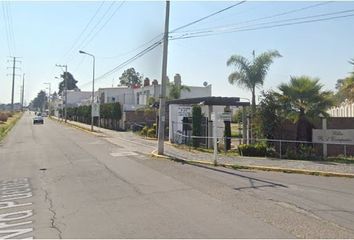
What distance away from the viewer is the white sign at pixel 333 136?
22359 millimetres

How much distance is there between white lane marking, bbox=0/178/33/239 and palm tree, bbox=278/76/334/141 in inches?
519

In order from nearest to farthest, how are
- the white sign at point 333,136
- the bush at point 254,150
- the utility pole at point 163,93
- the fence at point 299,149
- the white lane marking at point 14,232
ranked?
the white lane marking at point 14,232
the white sign at point 333,136
the fence at point 299,149
the bush at point 254,150
the utility pole at point 163,93

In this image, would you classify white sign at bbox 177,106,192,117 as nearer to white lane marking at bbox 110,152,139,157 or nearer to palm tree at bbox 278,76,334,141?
white lane marking at bbox 110,152,139,157

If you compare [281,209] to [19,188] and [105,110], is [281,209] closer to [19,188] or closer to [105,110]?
[19,188]

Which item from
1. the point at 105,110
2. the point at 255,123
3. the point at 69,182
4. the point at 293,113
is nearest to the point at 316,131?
the point at 293,113

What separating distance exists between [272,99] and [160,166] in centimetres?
725

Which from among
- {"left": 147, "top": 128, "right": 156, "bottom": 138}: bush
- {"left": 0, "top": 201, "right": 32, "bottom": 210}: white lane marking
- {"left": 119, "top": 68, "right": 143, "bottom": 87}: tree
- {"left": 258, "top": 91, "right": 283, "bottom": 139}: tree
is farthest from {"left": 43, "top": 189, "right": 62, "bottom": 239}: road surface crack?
{"left": 119, "top": 68, "right": 143, "bottom": 87}: tree

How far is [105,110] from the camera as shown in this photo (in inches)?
2502

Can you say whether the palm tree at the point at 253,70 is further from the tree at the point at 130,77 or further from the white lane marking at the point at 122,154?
the tree at the point at 130,77

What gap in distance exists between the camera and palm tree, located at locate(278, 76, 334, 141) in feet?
75.2

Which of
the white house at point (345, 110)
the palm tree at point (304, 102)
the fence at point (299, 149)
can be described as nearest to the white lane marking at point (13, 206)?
the fence at point (299, 149)

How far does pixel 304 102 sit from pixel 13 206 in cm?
1587

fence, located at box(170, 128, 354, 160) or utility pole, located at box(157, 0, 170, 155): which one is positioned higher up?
utility pole, located at box(157, 0, 170, 155)

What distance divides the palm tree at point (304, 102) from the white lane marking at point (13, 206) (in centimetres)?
1318
